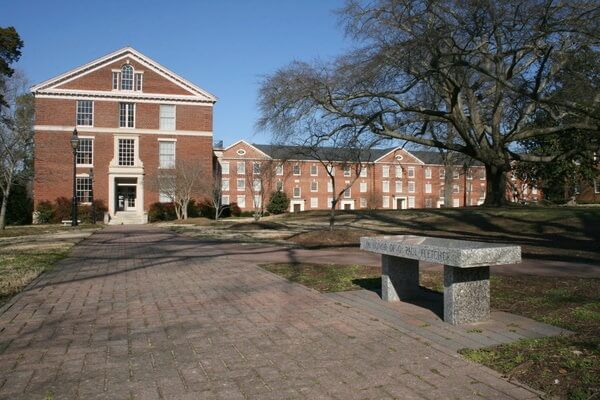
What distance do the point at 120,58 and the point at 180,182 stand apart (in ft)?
43.3

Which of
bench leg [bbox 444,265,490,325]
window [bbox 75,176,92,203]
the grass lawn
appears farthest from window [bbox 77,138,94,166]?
bench leg [bbox 444,265,490,325]

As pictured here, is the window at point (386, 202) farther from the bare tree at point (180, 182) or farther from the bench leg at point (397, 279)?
the bench leg at point (397, 279)

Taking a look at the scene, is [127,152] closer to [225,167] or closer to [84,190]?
[84,190]

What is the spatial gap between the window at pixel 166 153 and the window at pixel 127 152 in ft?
7.62

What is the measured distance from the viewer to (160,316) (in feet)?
21.5

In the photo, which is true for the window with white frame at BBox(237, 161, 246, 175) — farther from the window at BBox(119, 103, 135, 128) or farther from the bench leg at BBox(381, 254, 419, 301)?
the bench leg at BBox(381, 254, 419, 301)

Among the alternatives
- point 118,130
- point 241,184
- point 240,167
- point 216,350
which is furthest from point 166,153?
Result: point 216,350

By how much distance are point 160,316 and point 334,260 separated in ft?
20.7

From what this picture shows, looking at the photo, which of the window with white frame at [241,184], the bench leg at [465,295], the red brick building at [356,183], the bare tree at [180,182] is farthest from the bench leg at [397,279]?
the window with white frame at [241,184]

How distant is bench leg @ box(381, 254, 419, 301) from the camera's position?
287 inches

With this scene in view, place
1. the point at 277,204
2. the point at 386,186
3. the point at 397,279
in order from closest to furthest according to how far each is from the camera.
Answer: the point at 397,279
the point at 277,204
the point at 386,186

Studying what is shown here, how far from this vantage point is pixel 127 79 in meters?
46.0

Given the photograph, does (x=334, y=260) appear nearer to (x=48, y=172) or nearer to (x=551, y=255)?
(x=551, y=255)

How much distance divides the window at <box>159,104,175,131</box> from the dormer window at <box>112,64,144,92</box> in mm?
2607
